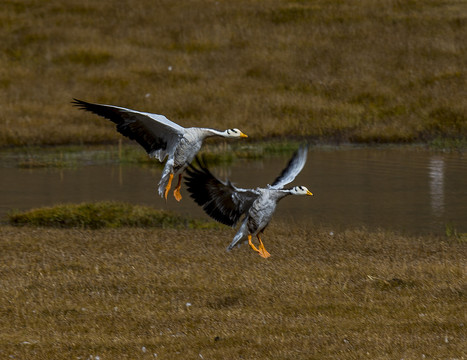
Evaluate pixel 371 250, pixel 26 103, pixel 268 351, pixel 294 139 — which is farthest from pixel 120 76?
pixel 268 351

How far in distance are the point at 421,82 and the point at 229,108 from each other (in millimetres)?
7738

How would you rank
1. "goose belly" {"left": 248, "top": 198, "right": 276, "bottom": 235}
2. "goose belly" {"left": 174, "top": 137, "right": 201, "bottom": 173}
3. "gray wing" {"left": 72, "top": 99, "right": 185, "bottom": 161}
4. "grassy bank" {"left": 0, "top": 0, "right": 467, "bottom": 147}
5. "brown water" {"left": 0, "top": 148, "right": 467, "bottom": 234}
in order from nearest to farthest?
"goose belly" {"left": 248, "top": 198, "right": 276, "bottom": 235} < "goose belly" {"left": 174, "top": 137, "right": 201, "bottom": 173} < "gray wing" {"left": 72, "top": 99, "right": 185, "bottom": 161} < "brown water" {"left": 0, "top": 148, "right": 467, "bottom": 234} < "grassy bank" {"left": 0, "top": 0, "right": 467, "bottom": 147}

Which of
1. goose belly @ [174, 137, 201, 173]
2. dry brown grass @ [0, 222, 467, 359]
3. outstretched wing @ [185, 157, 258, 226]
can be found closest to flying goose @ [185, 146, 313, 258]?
outstretched wing @ [185, 157, 258, 226]

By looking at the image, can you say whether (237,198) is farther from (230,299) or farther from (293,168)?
(230,299)

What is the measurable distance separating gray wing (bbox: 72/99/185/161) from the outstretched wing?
105cm

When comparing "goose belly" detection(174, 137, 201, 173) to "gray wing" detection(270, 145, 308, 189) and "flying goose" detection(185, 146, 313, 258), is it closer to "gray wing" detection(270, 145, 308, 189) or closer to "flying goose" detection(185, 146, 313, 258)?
"flying goose" detection(185, 146, 313, 258)

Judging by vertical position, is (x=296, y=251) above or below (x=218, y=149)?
above

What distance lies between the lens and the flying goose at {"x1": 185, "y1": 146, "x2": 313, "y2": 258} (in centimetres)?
1200

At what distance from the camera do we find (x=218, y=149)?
29219mm

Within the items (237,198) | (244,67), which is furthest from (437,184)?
(244,67)

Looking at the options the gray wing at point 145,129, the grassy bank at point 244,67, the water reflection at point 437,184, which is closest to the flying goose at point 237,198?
the gray wing at point 145,129

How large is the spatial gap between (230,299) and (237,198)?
68.3 inches

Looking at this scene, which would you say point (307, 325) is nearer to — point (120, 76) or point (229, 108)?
point (229, 108)

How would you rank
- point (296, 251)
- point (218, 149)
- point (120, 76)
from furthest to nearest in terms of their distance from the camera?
point (120, 76), point (218, 149), point (296, 251)
